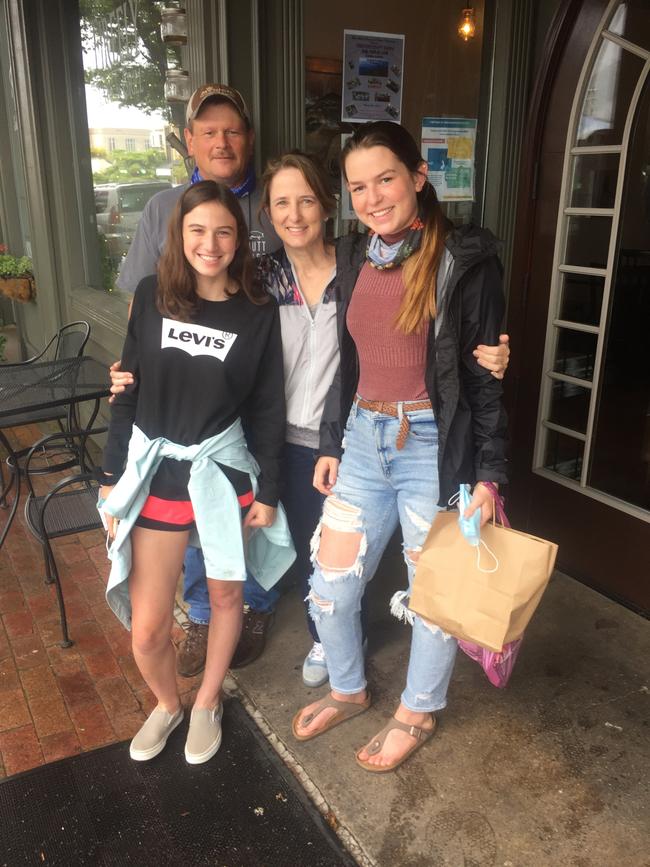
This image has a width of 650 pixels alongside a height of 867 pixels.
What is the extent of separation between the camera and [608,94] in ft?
9.79

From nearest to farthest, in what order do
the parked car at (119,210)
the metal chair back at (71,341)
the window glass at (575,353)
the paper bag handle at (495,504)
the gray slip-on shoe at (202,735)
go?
the paper bag handle at (495,504)
the gray slip-on shoe at (202,735)
the window glass at (575,353)
the metal chair back at (71,341)
the parked car at (119,210)

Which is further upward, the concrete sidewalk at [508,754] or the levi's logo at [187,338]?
the levi's logo at [187,338]

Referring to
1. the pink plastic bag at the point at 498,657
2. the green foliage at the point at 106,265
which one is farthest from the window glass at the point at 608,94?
the green foliage at the point at 106,265

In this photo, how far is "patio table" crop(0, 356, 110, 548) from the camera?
3510mm

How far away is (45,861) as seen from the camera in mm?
2139

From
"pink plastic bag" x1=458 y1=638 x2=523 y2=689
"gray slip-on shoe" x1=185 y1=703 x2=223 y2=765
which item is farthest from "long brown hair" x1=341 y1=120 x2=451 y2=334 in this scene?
"gray slip-on shoe" x1=185 y1=703 x2=223 y2=765

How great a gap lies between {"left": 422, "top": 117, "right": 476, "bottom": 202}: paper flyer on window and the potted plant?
15.0 ft

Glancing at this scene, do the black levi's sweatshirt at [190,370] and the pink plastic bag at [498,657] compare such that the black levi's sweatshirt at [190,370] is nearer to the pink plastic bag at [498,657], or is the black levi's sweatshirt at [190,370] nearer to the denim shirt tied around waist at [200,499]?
the denim shirt tied around waist at [200,499]

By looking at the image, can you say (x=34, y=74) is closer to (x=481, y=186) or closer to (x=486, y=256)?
(x=481, y=186)

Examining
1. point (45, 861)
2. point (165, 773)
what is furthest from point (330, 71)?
point (45, 861)

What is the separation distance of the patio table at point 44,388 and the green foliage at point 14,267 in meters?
3.01

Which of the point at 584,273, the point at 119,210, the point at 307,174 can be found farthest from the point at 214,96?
the point at 119,210

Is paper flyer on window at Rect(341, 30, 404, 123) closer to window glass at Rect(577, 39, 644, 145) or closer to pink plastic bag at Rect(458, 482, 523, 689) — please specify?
window glass at Rect(577, 39, 644, 145)

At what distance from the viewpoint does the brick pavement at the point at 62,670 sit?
2.63 metres
